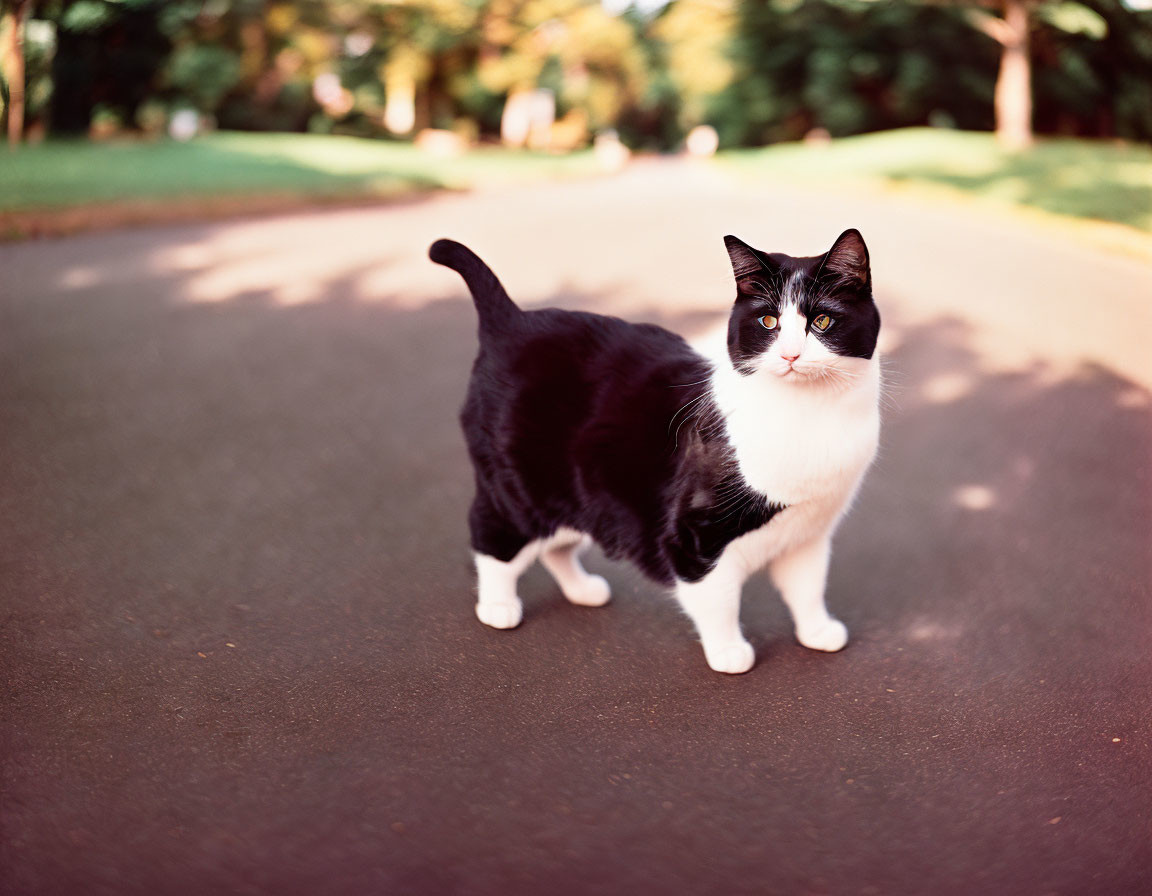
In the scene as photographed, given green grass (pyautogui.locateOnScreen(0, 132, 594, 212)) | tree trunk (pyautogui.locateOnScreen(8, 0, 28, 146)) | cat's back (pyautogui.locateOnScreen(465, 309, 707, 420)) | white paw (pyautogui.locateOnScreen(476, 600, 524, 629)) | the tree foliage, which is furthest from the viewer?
the tree foliage

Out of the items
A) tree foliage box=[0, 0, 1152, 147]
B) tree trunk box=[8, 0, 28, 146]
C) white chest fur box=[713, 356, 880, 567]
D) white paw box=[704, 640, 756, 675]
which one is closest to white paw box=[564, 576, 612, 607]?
white paw box=[704, 640, 756, 675]

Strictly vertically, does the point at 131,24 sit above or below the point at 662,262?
above

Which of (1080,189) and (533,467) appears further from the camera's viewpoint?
(1080,189)

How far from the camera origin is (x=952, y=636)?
310 cm

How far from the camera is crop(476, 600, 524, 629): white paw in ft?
9.93

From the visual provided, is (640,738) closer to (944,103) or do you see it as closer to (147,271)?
(147,271)

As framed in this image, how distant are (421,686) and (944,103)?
76.3 feet

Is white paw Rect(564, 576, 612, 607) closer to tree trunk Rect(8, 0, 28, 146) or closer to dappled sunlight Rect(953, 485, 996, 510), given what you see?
dappled sunlight Rect(953, 485, 996, 510)

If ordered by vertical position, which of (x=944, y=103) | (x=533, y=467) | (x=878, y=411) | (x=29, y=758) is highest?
(x=878, y=411)

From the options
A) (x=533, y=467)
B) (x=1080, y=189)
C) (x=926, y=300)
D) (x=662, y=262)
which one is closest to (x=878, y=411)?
(x=533, y=467)

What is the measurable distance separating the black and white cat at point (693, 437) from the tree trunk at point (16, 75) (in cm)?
1034

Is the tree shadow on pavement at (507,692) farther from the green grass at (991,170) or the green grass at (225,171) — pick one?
the green grass at (991,170)

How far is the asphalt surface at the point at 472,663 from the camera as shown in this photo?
2.07 meters

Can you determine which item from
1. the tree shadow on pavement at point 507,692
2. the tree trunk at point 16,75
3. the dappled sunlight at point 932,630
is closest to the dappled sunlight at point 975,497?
the tree shadow on pavement at point 507,692
